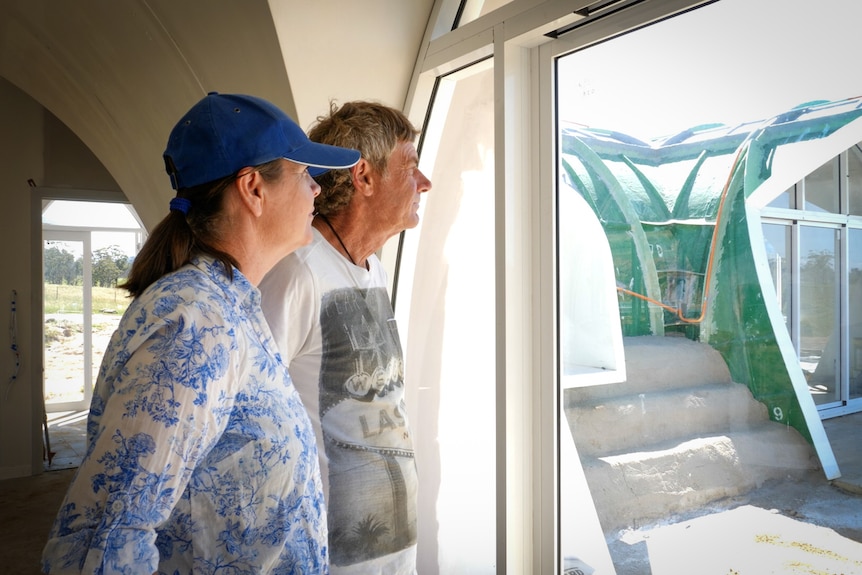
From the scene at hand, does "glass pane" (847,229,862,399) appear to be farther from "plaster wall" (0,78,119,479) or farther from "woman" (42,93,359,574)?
"plaster wall" (0,78,119,479)

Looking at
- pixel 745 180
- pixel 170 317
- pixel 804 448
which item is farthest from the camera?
pixel 745 180

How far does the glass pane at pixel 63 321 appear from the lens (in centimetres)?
1012

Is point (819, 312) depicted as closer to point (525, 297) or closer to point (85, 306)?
point (525, 297)

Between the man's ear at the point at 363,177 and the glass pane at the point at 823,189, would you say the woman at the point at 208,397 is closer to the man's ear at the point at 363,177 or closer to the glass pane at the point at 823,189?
the man's ear at the point at 363,177

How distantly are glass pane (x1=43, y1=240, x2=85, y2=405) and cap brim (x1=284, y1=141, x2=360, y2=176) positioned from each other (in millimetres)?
10004

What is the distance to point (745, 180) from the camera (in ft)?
5.80

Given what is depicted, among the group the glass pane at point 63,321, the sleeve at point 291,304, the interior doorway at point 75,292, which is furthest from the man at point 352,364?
the glass pane at point 63,321

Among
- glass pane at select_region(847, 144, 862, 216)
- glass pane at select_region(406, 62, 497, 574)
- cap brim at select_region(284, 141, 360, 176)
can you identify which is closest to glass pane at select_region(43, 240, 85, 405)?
glass pane at select_region(406, 62, 497, 574)

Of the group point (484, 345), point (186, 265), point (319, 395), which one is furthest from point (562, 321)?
point (186, 265)

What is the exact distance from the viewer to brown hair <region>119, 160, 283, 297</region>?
1170mm

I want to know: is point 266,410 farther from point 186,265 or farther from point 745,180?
point 745,180

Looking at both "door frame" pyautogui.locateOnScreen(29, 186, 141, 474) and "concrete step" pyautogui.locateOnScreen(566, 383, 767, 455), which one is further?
"door frame" pyautogui.locateOnScreen(29, 186, 141, 474)

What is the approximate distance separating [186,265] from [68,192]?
6.57 meters

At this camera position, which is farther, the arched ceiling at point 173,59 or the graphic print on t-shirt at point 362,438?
the arched ceiling at point 173,59
